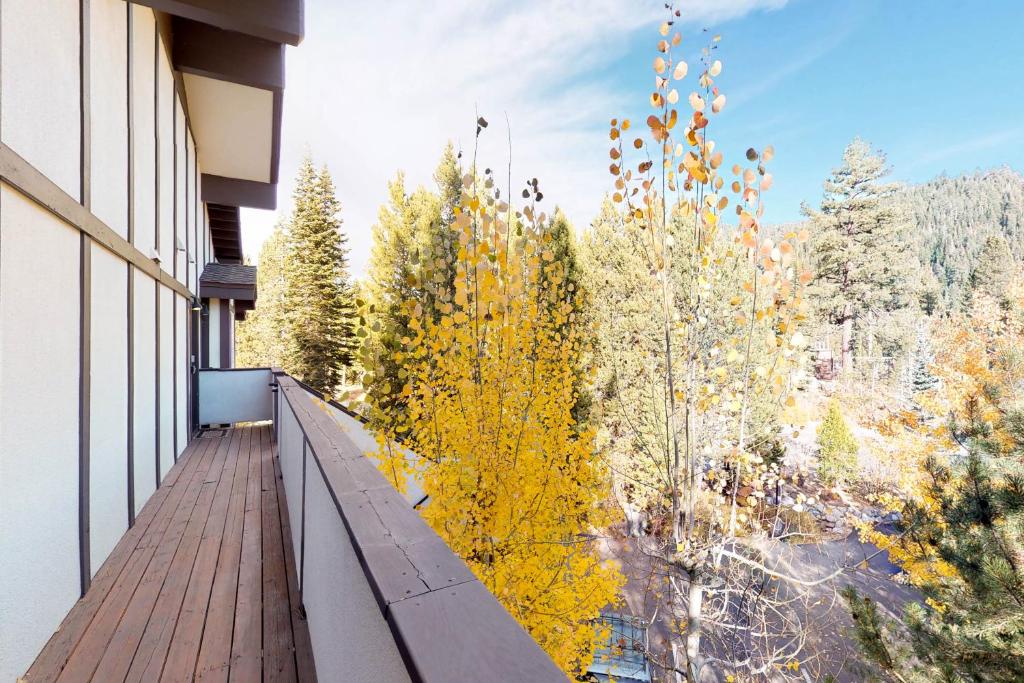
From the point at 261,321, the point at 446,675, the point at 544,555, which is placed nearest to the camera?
the point at 446,675

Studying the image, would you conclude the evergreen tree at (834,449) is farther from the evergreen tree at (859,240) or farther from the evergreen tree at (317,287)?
the evergreen tree at (317,287)

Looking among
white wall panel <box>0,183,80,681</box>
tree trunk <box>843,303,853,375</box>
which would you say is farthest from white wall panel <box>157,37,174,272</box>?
tree trunk <box>843,303,853,375</box>

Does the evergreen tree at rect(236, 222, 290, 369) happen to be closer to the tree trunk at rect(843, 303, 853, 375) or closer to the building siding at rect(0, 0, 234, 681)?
the building siding at rect(0, 0, 234, 681)

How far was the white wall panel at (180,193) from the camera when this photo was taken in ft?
17.2

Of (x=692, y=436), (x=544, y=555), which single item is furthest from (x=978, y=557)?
(x=544, y=555)

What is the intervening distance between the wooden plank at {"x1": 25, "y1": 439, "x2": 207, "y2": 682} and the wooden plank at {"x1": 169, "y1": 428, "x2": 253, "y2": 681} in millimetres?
417

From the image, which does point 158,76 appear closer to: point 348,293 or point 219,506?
point 219,506

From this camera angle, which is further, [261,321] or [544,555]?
[261,321]

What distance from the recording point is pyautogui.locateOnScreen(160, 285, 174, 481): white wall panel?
4520 mm

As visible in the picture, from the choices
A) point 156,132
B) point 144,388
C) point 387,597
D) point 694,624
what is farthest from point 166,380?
point 694,624

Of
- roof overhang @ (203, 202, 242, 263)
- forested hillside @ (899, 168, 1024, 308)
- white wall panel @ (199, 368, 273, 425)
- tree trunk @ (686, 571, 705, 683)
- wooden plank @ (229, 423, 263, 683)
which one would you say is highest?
forested hillside @ (899, 168, 1024, 308)

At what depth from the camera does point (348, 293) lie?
17547 mm

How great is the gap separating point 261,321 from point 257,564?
82.6 feet

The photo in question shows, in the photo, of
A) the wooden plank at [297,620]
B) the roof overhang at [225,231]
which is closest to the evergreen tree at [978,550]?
the wooden plank at [297,620]
